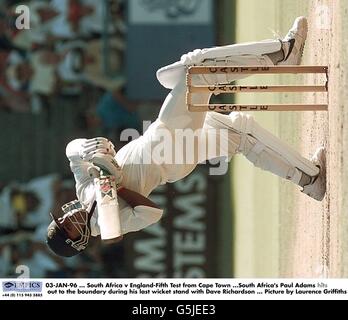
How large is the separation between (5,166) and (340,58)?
4.45 ft

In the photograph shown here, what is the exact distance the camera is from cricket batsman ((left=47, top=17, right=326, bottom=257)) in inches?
107

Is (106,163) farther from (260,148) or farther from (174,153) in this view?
(260,148)

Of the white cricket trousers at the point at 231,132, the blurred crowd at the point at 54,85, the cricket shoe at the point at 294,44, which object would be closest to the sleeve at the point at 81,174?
the white cricket trousers at the point at 231,132

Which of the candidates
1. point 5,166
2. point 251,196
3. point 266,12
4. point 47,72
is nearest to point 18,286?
point 5,166

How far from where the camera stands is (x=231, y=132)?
2814 mm

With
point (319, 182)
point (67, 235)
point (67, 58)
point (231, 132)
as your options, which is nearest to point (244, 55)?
point (231, 132)

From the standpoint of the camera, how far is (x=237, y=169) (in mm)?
3484

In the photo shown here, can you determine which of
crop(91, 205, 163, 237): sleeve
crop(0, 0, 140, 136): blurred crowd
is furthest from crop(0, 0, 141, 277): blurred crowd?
crop(91, 205, 163, 237): sleeve

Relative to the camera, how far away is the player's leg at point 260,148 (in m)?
2.81

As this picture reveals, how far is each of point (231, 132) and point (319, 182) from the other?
0.31 meters

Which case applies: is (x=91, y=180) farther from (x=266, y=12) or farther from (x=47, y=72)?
(x=266, y=12)

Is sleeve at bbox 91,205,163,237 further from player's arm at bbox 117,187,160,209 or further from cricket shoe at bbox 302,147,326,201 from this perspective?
cricket shoe at bbox 302,147,326,201

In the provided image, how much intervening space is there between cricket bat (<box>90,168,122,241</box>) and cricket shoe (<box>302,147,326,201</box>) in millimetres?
591

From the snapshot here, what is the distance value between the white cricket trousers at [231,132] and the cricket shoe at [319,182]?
25 mm
